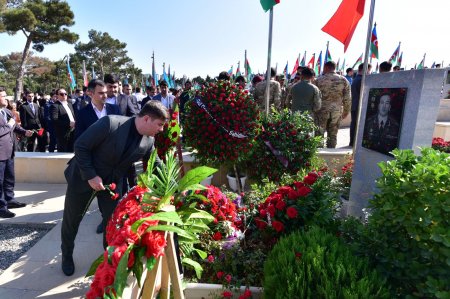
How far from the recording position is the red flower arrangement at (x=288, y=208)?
2492 millimetres

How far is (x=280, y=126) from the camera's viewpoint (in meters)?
4.59

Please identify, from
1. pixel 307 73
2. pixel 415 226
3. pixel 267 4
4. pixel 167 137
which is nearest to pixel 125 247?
pixel 415 226

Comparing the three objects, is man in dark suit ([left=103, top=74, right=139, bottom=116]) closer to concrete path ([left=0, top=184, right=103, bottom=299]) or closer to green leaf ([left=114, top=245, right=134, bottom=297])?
concrete path ([left=0, top=184, right=103, bottom=299])

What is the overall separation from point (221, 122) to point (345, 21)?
263cm

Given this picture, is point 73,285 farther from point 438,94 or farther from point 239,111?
point 438,94

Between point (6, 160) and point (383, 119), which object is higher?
point (383, 119)

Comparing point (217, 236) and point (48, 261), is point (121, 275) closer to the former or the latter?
point (217, 236)

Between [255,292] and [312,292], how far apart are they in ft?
2.50

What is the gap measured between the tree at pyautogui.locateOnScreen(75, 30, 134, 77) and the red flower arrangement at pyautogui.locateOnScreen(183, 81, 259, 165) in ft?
141

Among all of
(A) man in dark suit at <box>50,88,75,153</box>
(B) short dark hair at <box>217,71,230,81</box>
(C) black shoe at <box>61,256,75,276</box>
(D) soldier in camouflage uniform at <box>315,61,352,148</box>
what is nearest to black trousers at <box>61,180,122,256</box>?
(C) black shoe at <box>61,256,75,276</box>

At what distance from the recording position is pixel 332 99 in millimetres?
6348

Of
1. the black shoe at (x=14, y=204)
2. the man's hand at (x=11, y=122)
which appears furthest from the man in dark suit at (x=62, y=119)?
the black shoe at (x=14, y=204)

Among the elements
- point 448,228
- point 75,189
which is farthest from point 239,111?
point 448,228

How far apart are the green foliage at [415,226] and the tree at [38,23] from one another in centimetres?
2437
